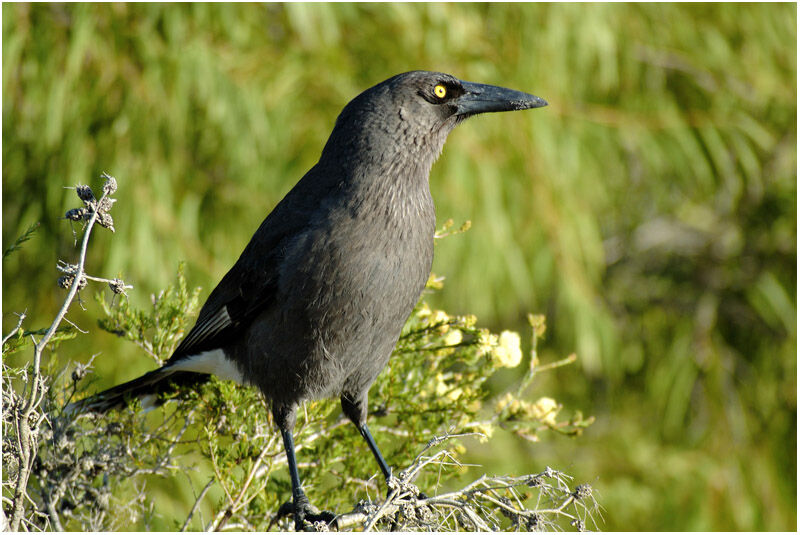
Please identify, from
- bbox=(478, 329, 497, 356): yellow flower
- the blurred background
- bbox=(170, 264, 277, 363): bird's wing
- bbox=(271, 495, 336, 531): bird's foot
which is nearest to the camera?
bbox=(271, 495, 336, 531): bird's foot

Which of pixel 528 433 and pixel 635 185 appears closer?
pixel 528 433

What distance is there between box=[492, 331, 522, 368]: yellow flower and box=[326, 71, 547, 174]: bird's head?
55cm

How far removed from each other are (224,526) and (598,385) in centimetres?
438

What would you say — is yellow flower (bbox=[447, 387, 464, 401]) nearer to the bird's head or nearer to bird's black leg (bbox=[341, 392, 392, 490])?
bird's black leg (bbox=[341, 392, 392, 490])

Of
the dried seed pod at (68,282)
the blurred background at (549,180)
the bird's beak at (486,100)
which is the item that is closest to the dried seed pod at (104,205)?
the dried seed pod at (68,282)

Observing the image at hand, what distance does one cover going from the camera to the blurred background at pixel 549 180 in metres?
4.00

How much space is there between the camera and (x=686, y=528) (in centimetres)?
546

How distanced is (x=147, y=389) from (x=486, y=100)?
135 cm

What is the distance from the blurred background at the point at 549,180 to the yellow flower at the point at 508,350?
1.89 metres

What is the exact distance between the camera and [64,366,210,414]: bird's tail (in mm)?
2541

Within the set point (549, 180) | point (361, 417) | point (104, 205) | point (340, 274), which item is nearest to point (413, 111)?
point (340, 274)

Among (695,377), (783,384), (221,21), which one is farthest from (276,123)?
(783,384)

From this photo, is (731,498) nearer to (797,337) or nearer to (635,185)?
(797,337)

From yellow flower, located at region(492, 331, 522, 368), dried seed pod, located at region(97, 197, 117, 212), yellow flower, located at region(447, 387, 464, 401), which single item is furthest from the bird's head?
dried seed pod, located at region(97, 197, 117, 212)
